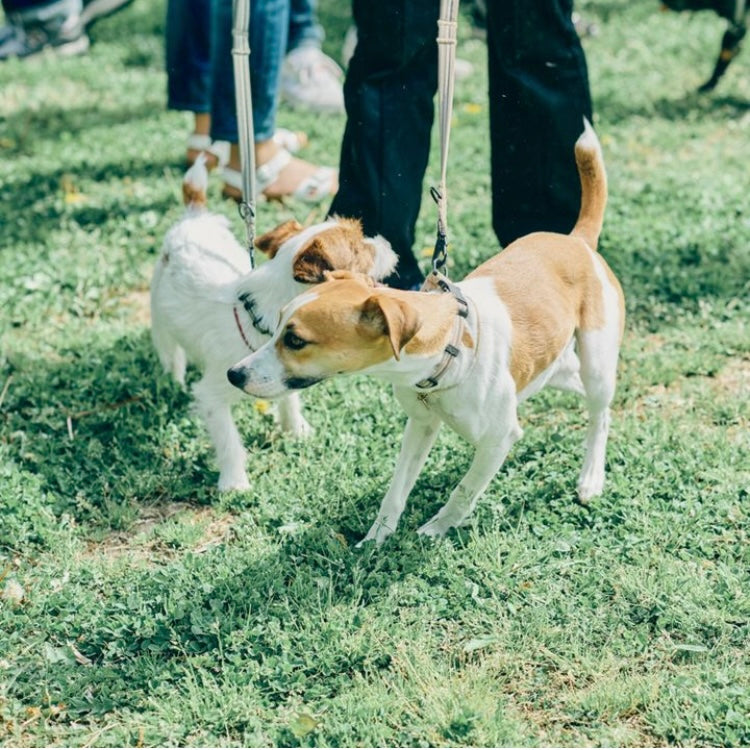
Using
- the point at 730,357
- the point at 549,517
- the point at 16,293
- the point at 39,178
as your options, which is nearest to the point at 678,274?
the point at 730,357

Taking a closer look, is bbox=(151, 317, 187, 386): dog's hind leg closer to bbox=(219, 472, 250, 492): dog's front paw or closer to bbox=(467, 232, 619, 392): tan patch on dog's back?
bbox=(219, 472, 250, 492): dog's front paw

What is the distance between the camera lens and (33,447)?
391 cm

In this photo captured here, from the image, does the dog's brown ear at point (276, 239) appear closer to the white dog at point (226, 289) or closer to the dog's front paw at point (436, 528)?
the white dog at point (226, 289)

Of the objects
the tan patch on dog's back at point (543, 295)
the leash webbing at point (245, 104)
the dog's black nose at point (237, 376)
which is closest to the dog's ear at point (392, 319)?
the dog's black nose at point (237, 376)

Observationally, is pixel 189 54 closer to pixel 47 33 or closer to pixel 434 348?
pixel 47 33

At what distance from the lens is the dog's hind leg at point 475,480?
313cm

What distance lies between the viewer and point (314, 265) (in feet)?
10.4

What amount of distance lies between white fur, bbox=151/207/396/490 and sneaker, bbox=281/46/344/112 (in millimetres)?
3090

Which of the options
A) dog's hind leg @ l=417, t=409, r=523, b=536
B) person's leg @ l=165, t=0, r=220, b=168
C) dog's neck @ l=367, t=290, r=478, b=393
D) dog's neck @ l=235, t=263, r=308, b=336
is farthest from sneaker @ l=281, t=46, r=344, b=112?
dog's neck @ l=367, t=290, r=478, b=393

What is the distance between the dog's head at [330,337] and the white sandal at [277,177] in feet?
9.39

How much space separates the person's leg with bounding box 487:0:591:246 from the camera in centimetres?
387

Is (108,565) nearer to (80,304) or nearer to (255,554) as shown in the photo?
(255,554)

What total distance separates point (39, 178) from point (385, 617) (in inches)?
167

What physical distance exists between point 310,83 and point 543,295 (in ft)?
14.2
